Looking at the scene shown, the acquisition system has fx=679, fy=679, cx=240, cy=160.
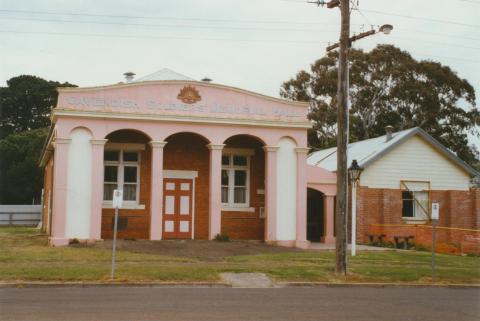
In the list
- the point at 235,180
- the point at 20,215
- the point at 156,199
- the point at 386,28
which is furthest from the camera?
the point at 20,215

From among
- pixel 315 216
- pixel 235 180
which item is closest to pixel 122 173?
pixel 235 180

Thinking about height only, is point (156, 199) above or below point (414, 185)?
below

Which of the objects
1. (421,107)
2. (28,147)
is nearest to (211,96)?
(421,107)

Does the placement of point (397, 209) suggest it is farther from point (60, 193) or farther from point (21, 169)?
point (21, 169)

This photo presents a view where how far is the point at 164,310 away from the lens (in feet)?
37.1

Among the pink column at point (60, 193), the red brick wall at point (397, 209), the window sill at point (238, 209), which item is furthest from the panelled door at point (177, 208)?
the red brick wall at point (397, 209)

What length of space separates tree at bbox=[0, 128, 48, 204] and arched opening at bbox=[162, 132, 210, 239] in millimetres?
33355

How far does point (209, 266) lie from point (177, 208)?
9.13 metres

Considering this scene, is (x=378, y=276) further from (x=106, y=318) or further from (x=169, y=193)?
(x=169, y=193)

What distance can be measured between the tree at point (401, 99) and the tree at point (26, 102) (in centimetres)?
2922

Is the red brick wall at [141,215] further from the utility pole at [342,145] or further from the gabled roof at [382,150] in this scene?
the utility pole at [342,145]

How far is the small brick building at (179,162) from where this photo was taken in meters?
23.8

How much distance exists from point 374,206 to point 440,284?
1341 centimetres

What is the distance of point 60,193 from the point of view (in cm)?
2345
